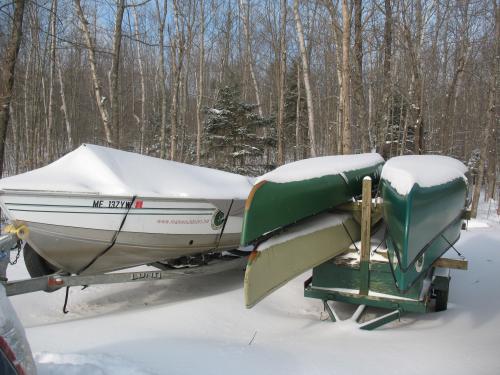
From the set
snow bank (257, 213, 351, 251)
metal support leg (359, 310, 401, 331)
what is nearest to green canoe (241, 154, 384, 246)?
snow bank (257, 213, 351, 251)

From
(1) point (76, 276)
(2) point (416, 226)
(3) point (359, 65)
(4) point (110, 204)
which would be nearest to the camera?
(2) point (416, 226)

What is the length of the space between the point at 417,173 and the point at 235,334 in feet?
7.91

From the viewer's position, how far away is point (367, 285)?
14.5 ft

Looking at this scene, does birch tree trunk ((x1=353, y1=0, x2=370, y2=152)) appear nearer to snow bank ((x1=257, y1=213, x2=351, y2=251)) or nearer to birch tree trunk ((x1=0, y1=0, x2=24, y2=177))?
snow bank ((x1=257, y1=213, x2=351, y2=251))

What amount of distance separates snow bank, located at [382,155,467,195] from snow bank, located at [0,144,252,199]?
2.02m

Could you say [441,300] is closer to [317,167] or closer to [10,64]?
[317,167]

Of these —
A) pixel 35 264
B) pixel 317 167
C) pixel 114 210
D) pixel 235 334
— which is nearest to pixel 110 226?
pixel 114 210

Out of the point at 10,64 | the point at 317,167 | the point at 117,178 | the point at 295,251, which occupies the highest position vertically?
the point at 10,64

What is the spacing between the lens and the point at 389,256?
422 cm

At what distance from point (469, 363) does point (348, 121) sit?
560 cm

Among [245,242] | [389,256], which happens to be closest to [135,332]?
[245,242]

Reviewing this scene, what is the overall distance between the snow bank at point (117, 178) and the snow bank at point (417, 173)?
2.02 m

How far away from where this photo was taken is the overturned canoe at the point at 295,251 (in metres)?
3.76

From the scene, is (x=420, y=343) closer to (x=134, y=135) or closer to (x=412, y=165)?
(x=412, y=165)
